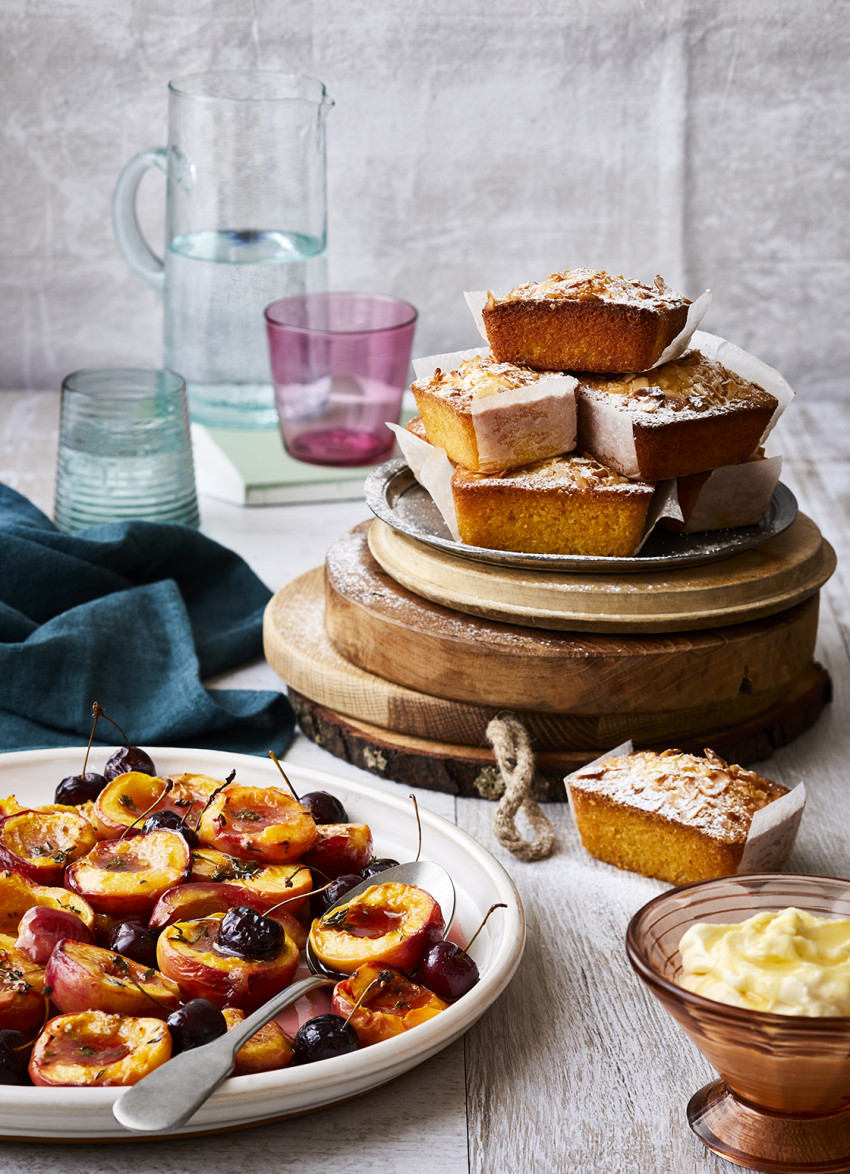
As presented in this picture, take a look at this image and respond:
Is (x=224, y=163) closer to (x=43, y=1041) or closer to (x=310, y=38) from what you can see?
(x=310, y=38)

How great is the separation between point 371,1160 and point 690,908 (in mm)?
241

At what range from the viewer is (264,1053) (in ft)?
2.42

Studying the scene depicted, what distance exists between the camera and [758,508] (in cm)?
124

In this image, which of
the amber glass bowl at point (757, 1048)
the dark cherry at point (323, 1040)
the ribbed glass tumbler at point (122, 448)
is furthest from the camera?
the ribbed glass tumbler at point (122, 448)

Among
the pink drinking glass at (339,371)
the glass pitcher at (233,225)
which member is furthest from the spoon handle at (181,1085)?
the glass pitcher at (233,225)

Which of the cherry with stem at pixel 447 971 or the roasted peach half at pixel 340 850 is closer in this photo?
the cherry with stem at pixel 447 971

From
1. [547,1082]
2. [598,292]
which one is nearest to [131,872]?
[547,1082]

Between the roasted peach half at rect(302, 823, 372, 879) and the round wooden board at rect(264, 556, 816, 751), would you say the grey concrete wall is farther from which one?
the roasted peach half at rect(302, 823, 372, 879)

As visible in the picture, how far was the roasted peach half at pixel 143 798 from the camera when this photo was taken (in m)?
0.98

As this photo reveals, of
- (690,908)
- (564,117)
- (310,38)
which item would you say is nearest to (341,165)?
(310,38)

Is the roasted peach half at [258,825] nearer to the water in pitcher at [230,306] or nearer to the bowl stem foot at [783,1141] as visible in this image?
the bowl stem foot at [783,1141]

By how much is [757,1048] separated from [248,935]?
32cm

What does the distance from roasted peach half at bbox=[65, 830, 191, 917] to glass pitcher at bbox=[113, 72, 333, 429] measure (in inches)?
51.8

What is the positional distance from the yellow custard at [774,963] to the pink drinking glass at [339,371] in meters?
1.25
